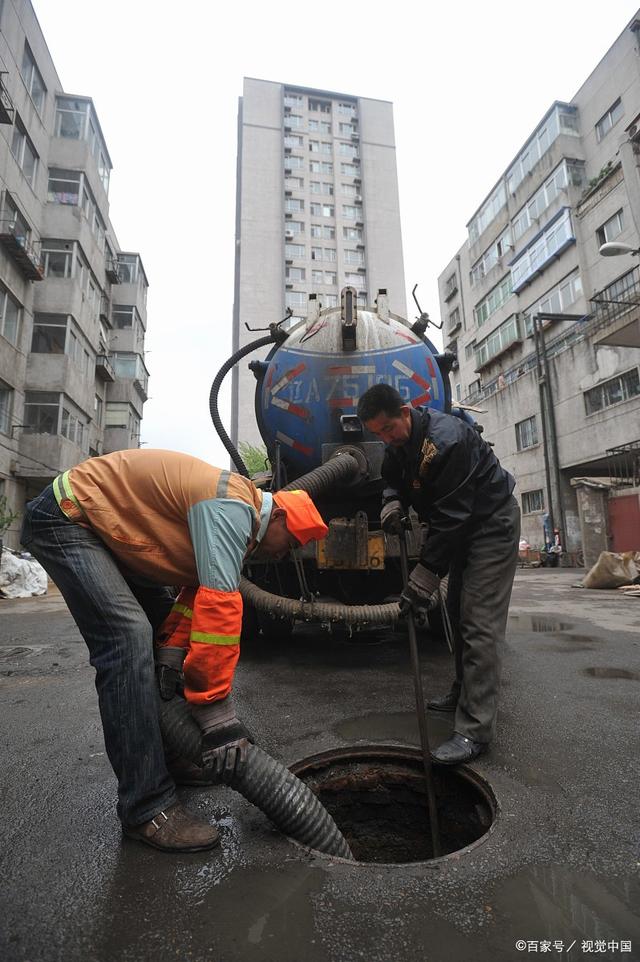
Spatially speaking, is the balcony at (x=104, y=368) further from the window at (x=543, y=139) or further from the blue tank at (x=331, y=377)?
the window at (x=543, y=139)

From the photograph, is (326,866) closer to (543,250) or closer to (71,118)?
(543,250)

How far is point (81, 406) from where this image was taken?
70.7 ft

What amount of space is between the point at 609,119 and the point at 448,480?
94.6 feet

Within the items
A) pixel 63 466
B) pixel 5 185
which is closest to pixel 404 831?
pixel 63 466

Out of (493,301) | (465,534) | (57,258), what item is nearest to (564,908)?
(465,534)

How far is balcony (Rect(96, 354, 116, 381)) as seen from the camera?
25.1 metres

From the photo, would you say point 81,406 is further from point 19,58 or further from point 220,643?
point 220,643

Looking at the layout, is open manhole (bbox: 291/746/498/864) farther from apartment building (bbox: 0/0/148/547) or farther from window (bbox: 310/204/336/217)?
window (bbox: 310/204/336/217)

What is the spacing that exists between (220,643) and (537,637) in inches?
178

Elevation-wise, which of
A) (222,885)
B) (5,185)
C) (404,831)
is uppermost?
(5,185)

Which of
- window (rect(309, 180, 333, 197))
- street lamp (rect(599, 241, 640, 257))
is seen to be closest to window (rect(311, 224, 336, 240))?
window (rect(309, 180, 333, 197))

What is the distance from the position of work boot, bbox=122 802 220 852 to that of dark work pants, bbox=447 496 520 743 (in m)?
1.27

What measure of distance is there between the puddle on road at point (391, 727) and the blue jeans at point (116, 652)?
42.6 inches

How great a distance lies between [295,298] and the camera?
47812 millimetres
